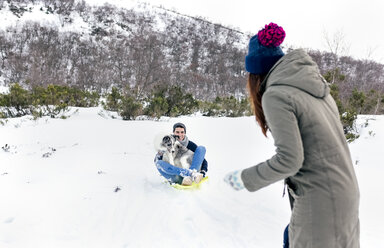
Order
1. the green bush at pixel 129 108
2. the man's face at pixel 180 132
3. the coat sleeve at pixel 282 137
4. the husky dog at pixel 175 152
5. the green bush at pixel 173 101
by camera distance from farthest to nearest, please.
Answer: the green bush at pixel 173 101
the green bush at pixel 129 108
the man's face at pixel 180 132
the husky dog at pixel 175 152
the coat sleeve at pixel 282 137

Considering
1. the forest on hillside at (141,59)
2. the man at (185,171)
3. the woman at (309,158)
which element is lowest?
the forest on hillside at (141,59)

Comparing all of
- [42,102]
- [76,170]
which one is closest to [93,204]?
[76,170]

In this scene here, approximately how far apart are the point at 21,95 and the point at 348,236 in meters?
7.89

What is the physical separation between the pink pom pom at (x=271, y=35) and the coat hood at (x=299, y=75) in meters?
0.12

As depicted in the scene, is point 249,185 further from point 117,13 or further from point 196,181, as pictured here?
point 117,13

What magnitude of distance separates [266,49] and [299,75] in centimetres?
23

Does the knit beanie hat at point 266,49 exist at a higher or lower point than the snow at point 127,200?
higher

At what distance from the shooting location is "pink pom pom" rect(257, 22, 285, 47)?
1028 mm

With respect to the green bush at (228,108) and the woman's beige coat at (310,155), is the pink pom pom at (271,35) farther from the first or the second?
the green bush at (228,108)

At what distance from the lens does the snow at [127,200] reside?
220 centimetres

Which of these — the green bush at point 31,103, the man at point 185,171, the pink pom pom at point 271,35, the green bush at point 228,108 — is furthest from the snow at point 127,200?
the green bush at point 228,108

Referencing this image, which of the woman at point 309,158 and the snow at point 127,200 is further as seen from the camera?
the snow at point 127,200

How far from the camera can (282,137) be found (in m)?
0.87

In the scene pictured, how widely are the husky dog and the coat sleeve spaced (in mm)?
2453
